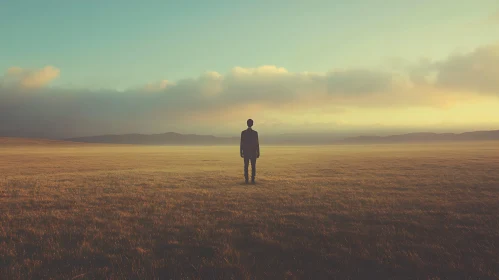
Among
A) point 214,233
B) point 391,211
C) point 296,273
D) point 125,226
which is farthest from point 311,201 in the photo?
point 125,226

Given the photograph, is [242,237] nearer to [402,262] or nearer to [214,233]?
[214,233]

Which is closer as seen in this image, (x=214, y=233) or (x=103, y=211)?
(x=214, y=233)

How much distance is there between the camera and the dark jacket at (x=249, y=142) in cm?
1552

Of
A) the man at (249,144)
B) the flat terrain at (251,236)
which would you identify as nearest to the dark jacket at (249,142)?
the man at (249,144)

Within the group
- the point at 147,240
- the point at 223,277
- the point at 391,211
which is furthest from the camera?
the point at 391,211

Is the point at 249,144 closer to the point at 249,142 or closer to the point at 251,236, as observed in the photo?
the point at 249,142

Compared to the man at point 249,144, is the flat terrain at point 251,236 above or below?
below

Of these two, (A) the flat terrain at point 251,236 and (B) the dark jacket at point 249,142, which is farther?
(B) the dark jacket at point 249,142

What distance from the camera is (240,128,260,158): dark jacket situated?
50.9 ft

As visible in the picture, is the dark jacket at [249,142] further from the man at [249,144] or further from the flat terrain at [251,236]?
the flat terrain at [251,236]

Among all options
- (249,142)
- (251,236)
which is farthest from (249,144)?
(251,236)

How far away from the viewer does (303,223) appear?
7.52 meters

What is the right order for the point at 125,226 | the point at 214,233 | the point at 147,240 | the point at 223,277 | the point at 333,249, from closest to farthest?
the point at 223,277 → the point at 333,249 → the point at 147,240 → the point at 214,233 → the point at 125,226

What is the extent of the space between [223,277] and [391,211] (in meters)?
6.61
